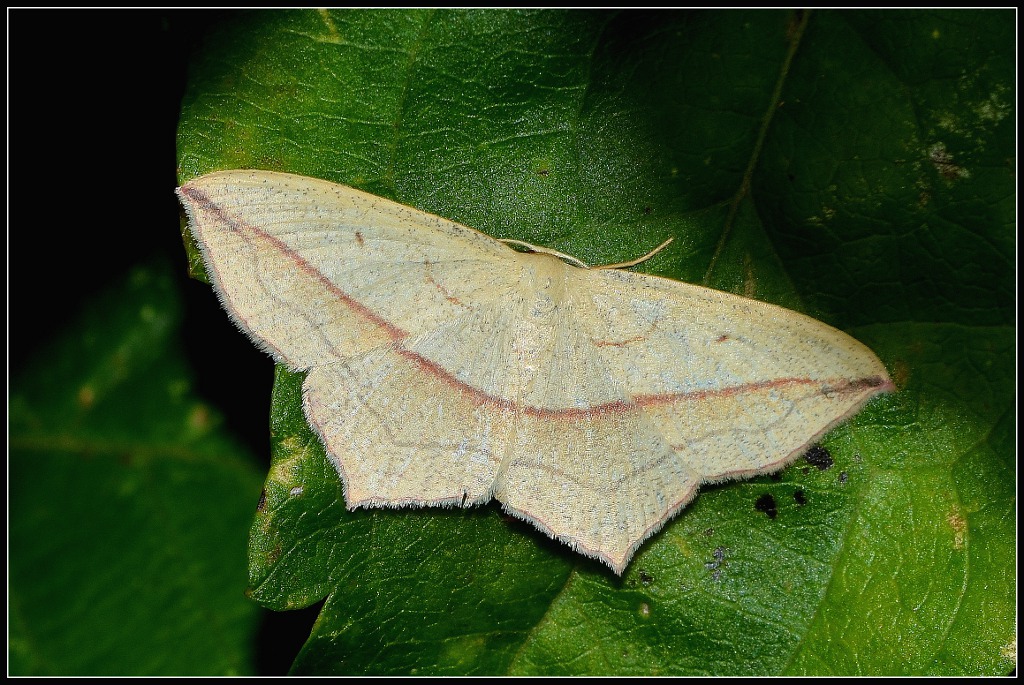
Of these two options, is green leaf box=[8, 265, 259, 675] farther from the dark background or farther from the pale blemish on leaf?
the pale blemish on leaf

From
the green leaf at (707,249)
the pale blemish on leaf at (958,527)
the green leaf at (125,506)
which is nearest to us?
the green leaf at (707,249)

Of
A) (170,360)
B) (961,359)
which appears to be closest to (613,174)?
(961,359)

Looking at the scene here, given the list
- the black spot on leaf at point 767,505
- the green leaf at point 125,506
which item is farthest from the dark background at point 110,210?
the black spot on leaf at point 767,505

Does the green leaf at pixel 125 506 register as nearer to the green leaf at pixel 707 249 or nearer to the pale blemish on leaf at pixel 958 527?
the green leaf at pixel 707 249

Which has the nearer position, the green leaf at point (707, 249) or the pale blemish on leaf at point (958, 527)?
the green leaf at point (707, 249)

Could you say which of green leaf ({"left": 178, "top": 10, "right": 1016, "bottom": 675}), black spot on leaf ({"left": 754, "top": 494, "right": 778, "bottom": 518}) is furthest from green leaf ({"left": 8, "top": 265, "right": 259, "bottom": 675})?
black spot on leaf ({"left": 754, "top": 494, "right": 778, "bottom": 518})

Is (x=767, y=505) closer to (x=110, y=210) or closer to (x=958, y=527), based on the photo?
(x=958, y=527)
